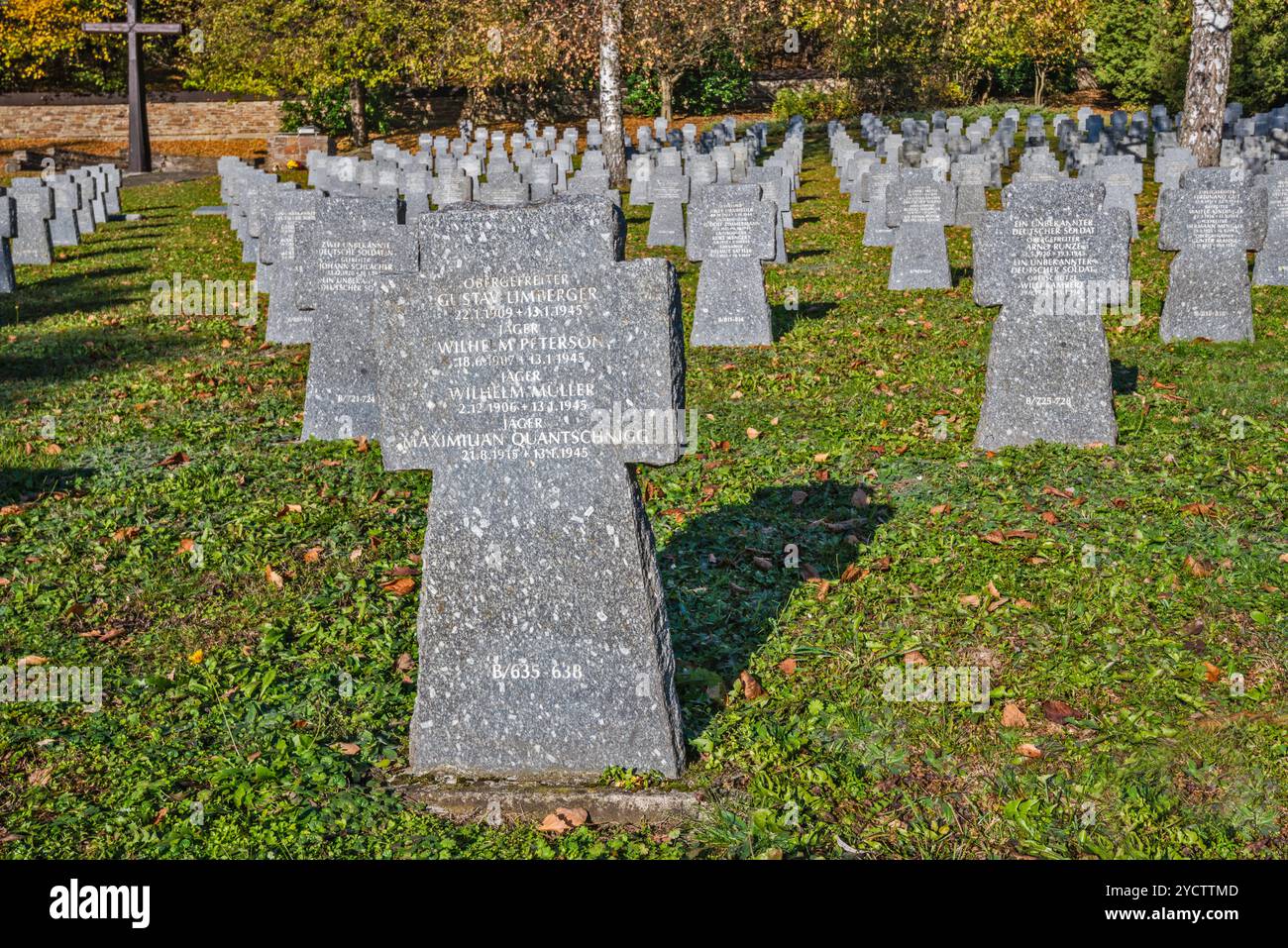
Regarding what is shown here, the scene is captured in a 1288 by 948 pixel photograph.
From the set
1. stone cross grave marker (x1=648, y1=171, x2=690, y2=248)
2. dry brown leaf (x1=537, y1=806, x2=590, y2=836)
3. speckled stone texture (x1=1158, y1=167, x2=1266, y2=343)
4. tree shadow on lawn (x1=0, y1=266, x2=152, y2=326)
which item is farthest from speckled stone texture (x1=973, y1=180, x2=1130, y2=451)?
stone cross grave marker (x1=648, y1=171, x2=690, y2=248)

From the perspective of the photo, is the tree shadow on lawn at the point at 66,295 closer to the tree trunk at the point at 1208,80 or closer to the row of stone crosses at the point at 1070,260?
the row of stone crosses at the point at 1070,260

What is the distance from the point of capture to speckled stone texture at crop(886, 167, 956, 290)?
15883mm

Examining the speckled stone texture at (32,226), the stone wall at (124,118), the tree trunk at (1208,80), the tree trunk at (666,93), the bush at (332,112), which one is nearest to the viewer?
the speckled stone texture at (32,226)

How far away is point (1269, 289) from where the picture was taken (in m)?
14.6

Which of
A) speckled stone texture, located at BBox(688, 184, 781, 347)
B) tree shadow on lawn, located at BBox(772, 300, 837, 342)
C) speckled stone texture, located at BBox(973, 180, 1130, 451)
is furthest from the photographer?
tree shadow on lawn, located at BBox(772, 300, 837, 342)

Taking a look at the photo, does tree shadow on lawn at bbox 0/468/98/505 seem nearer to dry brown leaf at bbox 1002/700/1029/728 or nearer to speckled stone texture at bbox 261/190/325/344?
speckled stone texture at bbox 261/190/325/344

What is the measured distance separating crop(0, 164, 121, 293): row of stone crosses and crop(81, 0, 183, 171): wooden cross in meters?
11.0

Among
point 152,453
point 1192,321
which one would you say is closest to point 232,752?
point 152,453

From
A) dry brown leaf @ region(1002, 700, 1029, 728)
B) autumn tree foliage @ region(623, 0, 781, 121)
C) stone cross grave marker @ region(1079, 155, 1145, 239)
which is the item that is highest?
autumn tree foliage @ region(623, 0, 781, 121)

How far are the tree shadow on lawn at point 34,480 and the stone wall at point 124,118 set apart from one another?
1723 inches

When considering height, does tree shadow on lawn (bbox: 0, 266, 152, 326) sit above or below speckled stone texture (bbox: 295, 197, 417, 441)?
below

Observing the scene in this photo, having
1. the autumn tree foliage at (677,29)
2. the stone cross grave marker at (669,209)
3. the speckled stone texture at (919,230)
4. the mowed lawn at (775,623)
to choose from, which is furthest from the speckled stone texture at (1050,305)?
the autumn tree foliage at (677,29)

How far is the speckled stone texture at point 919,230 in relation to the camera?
15883mm

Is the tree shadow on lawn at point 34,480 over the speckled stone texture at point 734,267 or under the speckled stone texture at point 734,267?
under
